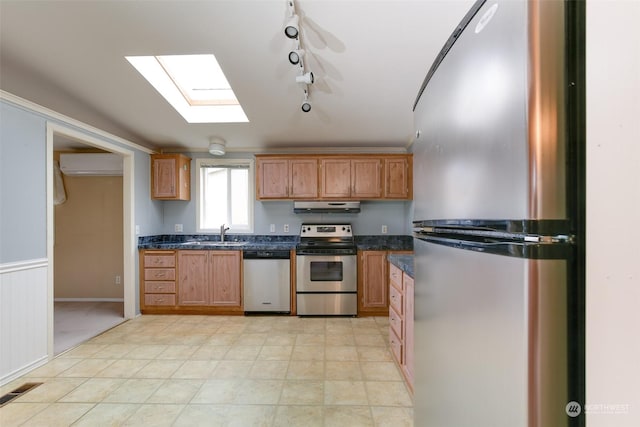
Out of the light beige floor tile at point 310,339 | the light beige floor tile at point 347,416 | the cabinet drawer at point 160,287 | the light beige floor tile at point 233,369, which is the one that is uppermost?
the cabinet drawer at point 160,287

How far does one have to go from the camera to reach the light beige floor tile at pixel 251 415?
5.29 ft

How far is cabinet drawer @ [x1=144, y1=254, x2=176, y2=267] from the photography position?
138 inches

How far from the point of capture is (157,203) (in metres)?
3.97

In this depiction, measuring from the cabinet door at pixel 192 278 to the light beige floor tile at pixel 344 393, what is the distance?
223 centimetres

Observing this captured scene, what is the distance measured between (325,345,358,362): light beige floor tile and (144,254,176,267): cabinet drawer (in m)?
2.39

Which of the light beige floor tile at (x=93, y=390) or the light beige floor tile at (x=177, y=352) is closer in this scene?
the light beige floor tile at (x=93, y=390)

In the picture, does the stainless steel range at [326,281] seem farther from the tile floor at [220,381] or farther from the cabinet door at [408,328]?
the cabinet door at [408,328]

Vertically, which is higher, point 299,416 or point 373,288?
point 373,288

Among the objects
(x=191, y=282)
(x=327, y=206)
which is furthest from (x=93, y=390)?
(x=327, y=206)

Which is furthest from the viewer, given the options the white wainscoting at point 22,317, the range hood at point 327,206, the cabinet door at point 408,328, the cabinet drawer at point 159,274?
the range hood at point 327,206

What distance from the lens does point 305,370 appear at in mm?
2178

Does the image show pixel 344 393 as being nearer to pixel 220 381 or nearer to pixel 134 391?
pixel 220 381

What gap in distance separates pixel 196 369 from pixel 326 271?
1.78 metres

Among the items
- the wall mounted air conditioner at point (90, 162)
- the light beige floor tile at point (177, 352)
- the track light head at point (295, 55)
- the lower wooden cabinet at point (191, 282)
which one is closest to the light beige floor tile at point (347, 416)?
the light beige floor tile at point (177, 352)
